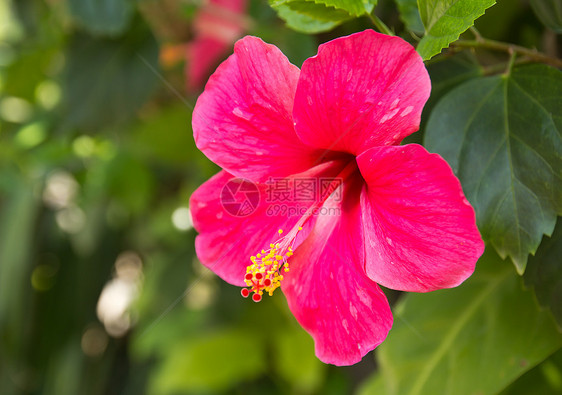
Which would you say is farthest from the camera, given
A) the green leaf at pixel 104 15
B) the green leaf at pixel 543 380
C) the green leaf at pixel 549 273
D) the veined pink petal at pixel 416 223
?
the green leaf at pixel 104 15

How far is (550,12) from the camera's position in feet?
1.70

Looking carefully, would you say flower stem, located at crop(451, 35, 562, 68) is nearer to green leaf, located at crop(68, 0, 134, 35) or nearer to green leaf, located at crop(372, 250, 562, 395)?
green leaf, located at crop(372, 250, 562, 395)

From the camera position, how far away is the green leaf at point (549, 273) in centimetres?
49

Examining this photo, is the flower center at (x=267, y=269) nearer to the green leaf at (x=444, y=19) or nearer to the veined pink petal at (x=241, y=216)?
the veined pink petal at (x=241, y=216)

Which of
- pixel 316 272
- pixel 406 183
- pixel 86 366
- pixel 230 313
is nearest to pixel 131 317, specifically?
pixel 86 366

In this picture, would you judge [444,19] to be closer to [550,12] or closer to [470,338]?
[550,12]

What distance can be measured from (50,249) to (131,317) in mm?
328

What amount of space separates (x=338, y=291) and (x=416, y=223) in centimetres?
9

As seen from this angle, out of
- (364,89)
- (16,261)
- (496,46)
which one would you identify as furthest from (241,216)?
(16,261)

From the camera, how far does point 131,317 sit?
156cm

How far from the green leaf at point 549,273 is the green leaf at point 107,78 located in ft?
2.78

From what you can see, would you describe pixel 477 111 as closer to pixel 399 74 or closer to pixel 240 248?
pixel 399 74

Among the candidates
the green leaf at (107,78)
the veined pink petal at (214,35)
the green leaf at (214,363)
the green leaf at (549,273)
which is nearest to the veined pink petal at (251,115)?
the green leaf at (549,273)

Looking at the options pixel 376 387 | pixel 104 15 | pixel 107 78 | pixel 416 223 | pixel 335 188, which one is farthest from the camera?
pixel 107 78
